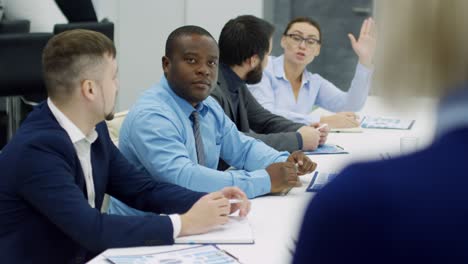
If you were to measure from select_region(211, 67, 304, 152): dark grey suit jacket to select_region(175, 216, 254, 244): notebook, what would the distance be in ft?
3.92

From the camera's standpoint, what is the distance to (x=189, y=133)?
8.90 ft

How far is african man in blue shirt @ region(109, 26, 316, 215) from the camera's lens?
8.32 ft

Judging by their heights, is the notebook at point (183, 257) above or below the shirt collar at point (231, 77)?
below

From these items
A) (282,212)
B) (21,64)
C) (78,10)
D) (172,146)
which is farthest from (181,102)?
(78,10)

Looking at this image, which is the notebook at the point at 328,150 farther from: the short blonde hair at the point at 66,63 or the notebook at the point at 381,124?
the short blonde hair at the point at 66,63

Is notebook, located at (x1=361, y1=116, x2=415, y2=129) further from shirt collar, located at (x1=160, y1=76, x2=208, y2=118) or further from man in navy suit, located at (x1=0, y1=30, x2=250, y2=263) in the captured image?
man in navy suit, located at (x1=0, y1=30, x2=250, y2=263)

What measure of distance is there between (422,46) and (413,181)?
11cm

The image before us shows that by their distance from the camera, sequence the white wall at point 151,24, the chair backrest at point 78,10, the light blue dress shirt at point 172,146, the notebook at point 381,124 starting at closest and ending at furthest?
the light blue dress shirt at point 172,146
the notebook at point 381,124
the chair backrest at point 78,10
the white wall at point 151,24

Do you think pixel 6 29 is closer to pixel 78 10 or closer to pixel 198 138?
pixel 78 10

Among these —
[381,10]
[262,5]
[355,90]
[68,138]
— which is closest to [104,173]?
[68,138]

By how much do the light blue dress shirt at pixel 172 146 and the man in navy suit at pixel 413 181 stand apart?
1.85 metres

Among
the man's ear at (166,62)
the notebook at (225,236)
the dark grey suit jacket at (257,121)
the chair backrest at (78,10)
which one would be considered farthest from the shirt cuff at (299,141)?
the chair backrest at (78,10)

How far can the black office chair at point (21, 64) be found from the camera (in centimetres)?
467

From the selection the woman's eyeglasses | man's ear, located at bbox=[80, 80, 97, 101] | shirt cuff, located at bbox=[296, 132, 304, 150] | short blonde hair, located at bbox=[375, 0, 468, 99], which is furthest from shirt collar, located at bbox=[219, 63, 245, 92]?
short blonde hair, located at bbox=[375, 0, 468, 99]
